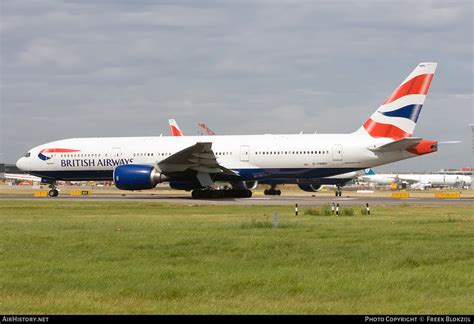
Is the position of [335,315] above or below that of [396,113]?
below

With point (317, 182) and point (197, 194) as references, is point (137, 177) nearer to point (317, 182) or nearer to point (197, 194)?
point (197, 194)

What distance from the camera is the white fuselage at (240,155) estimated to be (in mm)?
46031

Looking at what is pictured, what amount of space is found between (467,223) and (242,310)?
50.0ft

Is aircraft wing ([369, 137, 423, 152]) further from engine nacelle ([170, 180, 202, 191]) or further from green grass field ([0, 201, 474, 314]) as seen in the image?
green grass field ([0, 201, 474, 314])

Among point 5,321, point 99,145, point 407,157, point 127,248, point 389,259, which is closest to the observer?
point 5,321

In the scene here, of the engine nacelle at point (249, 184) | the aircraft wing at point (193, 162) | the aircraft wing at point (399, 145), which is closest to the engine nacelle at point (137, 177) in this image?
the aircraft wing at point (193, 162)

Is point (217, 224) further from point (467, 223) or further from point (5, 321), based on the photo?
point (5, 321)

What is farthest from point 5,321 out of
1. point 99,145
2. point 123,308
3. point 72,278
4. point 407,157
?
point 99,145

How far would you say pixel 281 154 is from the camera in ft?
153

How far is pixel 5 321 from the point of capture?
31.5 feet

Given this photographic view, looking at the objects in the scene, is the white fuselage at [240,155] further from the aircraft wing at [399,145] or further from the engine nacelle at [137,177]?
the engine nacelle at [137,177]

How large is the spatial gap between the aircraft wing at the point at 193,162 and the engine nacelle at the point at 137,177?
2.73ft

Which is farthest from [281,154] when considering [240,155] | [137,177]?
[137,177]

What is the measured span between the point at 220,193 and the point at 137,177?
18.8ft
